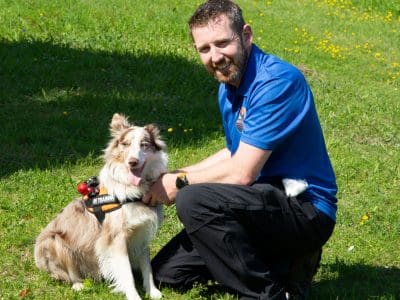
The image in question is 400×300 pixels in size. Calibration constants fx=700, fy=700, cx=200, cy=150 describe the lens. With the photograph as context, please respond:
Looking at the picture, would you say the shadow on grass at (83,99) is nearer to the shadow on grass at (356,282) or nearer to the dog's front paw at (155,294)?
the dog's front paw at (155,294)

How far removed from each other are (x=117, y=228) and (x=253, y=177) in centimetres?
104

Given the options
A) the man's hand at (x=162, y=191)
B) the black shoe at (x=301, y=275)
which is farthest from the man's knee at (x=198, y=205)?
the black shoe at (x=301, y=275)

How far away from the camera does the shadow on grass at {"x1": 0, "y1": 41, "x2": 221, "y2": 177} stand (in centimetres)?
748

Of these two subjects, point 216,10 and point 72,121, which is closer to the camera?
point 216,10

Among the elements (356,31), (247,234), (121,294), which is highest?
(247,234)

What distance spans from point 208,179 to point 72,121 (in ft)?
13.4

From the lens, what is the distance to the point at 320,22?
14211 mm

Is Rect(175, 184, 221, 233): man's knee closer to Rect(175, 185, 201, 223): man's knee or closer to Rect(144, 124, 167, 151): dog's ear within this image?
Rect(175, 185, 201, 223): man's knee

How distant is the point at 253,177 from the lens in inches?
163

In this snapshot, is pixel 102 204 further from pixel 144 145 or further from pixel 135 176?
pixel 144 145

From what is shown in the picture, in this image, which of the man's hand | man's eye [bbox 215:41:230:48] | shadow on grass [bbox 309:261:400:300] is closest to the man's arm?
the man's hand

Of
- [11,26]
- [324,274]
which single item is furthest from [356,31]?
[324,274]

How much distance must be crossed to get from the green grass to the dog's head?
85cm

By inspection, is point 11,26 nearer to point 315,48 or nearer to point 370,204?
point 315,48
